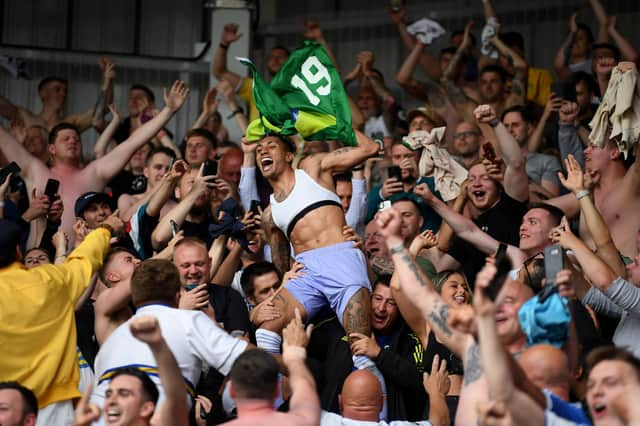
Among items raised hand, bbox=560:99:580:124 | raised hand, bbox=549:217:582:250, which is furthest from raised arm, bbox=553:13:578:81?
raised hand, bbox=549:217:582:250

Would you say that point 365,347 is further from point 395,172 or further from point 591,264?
point 395,172

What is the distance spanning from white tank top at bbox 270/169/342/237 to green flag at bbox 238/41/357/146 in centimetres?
39

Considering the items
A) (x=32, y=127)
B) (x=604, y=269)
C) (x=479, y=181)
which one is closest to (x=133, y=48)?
(x=32, y=127)

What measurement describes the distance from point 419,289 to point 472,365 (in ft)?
1.48

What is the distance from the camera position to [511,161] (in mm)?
9719

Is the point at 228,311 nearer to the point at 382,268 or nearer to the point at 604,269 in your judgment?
the point at 382,268

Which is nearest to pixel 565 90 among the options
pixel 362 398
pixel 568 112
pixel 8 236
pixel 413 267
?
pixel 568 112

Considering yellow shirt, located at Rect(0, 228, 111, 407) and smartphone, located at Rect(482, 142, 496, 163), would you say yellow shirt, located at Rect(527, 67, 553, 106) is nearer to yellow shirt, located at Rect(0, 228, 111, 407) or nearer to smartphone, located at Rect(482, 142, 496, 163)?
smartphone, located at Rect(482, 142, 496, 163)

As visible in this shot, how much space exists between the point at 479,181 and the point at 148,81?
682 centimetres

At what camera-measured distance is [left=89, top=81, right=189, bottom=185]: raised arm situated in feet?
34.9

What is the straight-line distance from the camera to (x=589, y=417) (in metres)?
5.73

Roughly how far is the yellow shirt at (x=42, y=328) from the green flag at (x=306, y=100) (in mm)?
2412

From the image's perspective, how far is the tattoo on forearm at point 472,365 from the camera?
5781mm

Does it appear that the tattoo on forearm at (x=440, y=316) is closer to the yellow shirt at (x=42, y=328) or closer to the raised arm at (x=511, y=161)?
the yellow shirt at (x=42, y=328)
